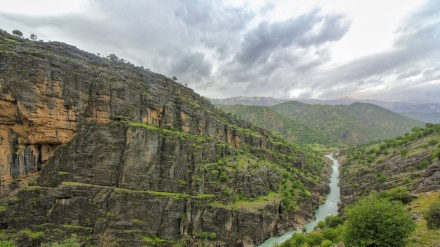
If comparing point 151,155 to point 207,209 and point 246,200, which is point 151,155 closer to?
point 207,209

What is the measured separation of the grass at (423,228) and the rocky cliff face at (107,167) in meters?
35.9

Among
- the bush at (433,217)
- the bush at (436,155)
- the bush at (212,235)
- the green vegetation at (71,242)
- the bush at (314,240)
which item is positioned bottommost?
the bush at (212,235)

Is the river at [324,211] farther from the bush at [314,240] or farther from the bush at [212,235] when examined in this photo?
the bush at [212,235]

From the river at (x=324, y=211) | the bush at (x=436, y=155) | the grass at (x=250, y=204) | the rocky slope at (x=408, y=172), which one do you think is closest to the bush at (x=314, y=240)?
the river at (x=324, y=211)

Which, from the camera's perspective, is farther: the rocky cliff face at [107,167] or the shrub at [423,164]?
the shrub at [423,164]

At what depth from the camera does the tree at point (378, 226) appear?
2652 centimetres

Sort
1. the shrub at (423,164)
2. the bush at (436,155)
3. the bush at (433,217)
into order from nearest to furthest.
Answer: the bush at (433,217) < the bush at (436,155) < the shrub at (423,164)

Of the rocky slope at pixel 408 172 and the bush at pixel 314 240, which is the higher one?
the rocky slope at pixel 408 172

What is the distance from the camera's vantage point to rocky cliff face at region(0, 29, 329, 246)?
1923 inches

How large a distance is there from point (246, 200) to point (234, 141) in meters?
30.1

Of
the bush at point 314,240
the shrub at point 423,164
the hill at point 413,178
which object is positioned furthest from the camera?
the shrub at point 423,164

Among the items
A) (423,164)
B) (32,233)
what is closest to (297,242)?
(423,164)

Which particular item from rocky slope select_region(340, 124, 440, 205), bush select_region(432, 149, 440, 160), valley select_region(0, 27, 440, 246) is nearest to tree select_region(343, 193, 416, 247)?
valley select_region(0, 27, 440, 246)

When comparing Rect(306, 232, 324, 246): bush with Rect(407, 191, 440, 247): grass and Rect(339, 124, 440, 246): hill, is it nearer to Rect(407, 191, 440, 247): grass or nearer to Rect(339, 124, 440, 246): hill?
Rect(339, 124, 440, 246): hill
